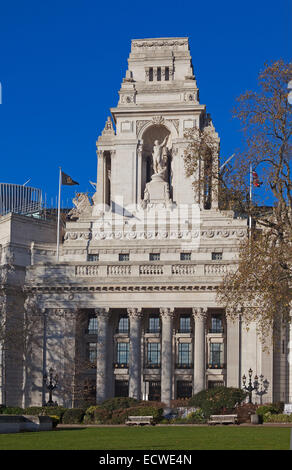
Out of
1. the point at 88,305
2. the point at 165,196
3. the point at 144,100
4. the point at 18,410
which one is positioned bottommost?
the point at 18,410

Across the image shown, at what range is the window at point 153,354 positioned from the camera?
318 ft

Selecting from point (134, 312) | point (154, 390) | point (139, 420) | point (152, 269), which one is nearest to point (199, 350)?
point (154, 390)

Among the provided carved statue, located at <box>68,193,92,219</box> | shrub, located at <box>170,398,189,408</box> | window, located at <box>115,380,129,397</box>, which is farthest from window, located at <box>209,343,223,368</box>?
carved statue, located at <box>68,193,92,219</box>

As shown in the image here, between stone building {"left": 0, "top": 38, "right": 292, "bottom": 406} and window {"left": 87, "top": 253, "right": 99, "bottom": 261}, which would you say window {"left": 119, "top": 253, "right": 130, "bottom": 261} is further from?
window {"left": 87, "top": 253, "right": 99, "bottom": 261}

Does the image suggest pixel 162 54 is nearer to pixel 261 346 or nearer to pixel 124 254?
pixel 124 254

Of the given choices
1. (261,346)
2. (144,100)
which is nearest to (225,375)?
(261,346)

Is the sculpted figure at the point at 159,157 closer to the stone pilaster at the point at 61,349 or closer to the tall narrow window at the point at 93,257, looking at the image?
the tall narrow window at the point at 93,257

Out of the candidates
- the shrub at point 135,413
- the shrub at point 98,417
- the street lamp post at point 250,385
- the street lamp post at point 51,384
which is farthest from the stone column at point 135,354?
the shrub at point 135,413

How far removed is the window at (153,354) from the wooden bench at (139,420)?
27782 millimetres

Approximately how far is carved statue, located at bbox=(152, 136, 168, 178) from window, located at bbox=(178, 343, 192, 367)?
20874 mm

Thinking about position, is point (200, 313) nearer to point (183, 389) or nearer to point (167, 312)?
point (167, 312)

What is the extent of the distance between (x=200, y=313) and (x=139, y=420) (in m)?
26.7

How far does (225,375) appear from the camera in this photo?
94.5 m

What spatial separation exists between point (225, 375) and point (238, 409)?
22.8 meters
